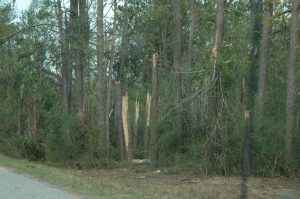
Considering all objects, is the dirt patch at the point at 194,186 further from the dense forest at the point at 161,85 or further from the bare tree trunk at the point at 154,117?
the bare tree trunk at the point at 154,117

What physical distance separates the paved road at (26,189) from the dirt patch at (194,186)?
6.22 feet

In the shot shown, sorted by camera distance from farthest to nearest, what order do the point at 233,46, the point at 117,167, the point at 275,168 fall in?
the point at 117,167
the point at 233,46
the point at 275,168

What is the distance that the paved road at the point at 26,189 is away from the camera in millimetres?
12695

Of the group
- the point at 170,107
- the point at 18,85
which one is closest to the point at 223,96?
the point at 170,107

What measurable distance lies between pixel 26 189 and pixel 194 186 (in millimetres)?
5461

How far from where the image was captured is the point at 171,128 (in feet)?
77.9

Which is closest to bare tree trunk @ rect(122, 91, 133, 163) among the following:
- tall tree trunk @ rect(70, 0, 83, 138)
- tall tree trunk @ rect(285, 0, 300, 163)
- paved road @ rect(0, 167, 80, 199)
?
tall tree trunk @ rect(70, 0, 83, 138)

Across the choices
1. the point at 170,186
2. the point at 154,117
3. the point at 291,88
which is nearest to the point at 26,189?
the point at 170,186

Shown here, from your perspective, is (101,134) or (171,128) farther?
(101,134)

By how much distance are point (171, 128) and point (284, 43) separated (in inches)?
262

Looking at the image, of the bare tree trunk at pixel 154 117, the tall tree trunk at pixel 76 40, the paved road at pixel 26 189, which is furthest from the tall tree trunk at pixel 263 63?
the tall tree trunk at pixel 76 40

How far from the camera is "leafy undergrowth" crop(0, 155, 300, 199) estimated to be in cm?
1455

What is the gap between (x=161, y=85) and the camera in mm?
29594

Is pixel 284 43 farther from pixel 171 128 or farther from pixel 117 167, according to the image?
pixel 117 167
